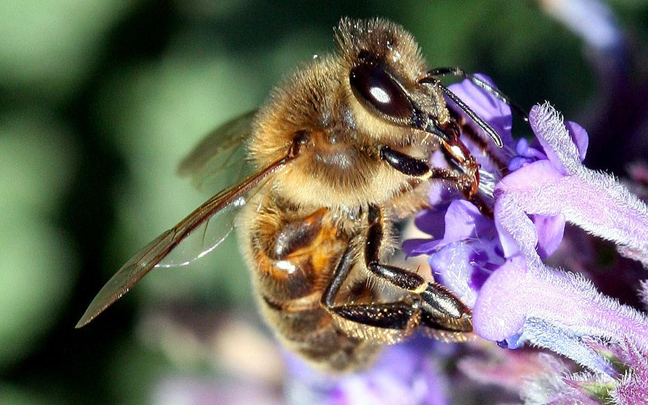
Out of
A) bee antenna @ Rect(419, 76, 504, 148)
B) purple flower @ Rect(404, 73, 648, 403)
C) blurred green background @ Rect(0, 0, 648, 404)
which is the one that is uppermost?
bee antenna @ Rect(419, 76, 504, 148)

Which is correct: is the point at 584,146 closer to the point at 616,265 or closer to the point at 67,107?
the point at 616,265

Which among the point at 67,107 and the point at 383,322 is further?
the point at 67,107

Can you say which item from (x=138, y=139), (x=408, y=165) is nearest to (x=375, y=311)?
(x=408, y=165)

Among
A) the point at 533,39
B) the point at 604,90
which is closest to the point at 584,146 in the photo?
the point at 604,90

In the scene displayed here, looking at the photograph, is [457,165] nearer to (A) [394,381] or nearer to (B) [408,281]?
(B) [408,281]

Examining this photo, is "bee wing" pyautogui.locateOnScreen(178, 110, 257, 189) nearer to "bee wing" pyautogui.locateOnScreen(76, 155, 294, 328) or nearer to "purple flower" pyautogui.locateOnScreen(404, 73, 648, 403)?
"bee wing" pyautogui.locateOnScreen(76, 155, 294, 328)

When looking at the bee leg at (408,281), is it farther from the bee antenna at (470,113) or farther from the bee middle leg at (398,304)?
the bee antenna at (470,113)

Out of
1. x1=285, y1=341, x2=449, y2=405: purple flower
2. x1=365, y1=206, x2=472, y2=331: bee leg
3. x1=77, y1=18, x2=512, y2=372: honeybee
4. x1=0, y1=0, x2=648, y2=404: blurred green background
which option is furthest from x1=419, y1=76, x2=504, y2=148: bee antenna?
x1=0, y1=0, x2=648, y2=404: blurred green background
